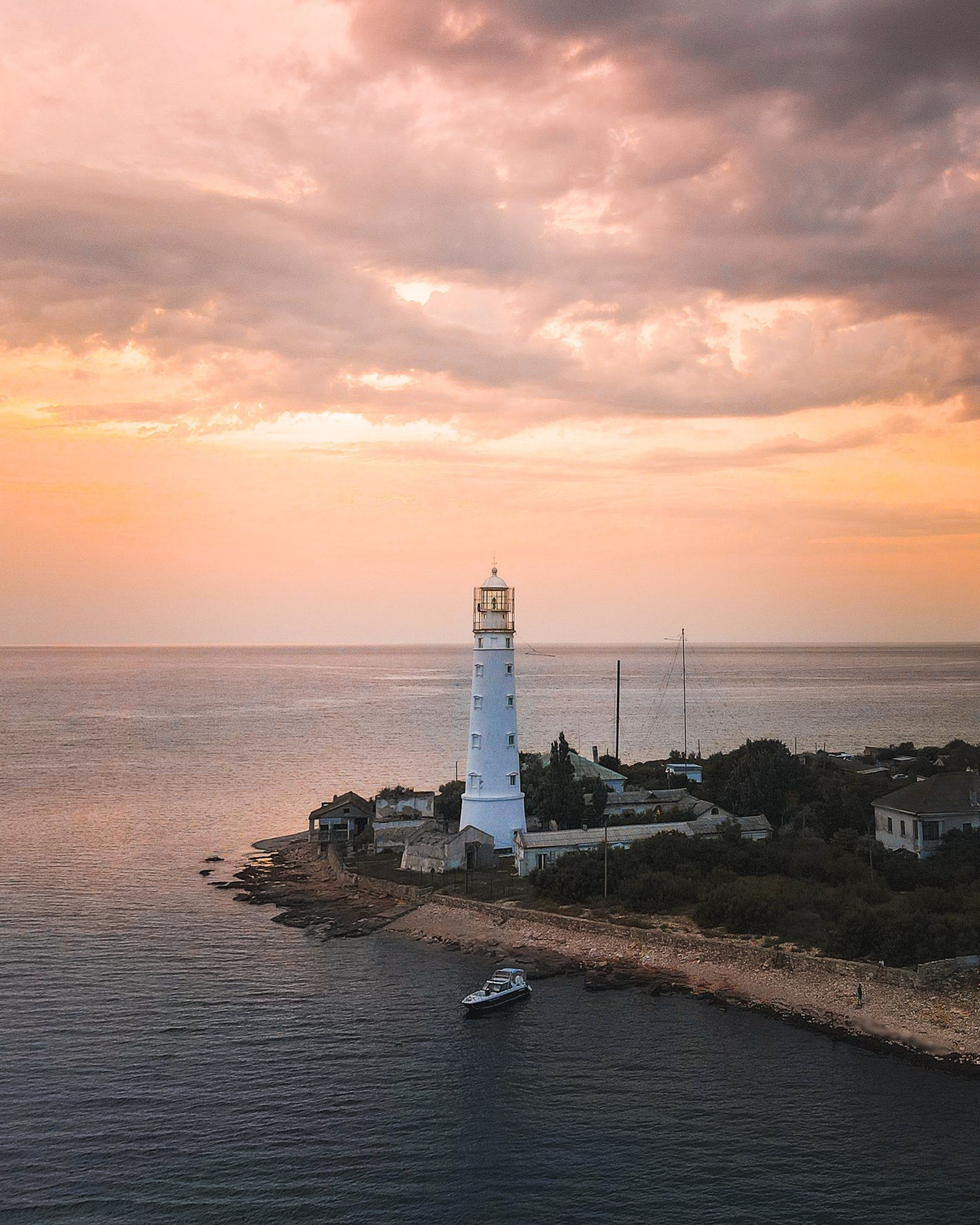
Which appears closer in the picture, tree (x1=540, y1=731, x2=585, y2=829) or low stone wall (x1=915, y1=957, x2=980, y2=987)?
low stone wall (x1=915, y1=957, x2=980, y2=987)

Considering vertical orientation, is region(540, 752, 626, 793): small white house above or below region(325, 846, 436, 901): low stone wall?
above

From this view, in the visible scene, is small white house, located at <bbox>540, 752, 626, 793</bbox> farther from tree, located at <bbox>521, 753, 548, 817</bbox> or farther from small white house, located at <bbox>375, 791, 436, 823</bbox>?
small white house, located at <bbox>375, 791, 436, 823</bbox>

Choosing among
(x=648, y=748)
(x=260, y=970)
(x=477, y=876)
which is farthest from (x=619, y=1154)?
(x=648, y=748)

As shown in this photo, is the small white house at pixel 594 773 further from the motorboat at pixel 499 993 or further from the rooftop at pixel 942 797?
the motorboat at pixel 499 993

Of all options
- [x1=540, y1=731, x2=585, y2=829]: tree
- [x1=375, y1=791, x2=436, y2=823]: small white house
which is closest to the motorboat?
[x1=540, y1=731, x2=585, y2=829]: tree

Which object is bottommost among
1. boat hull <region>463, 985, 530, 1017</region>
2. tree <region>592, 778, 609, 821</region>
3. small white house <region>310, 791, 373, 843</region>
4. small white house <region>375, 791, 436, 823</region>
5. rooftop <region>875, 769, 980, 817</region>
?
boat hull <region>463, 985, 530, 1017</region>

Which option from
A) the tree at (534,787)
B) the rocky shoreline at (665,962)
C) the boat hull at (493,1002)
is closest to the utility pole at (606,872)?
the rocky shoreline at (665,962)

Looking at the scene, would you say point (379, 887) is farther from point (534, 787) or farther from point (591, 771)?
point (591, 771)
